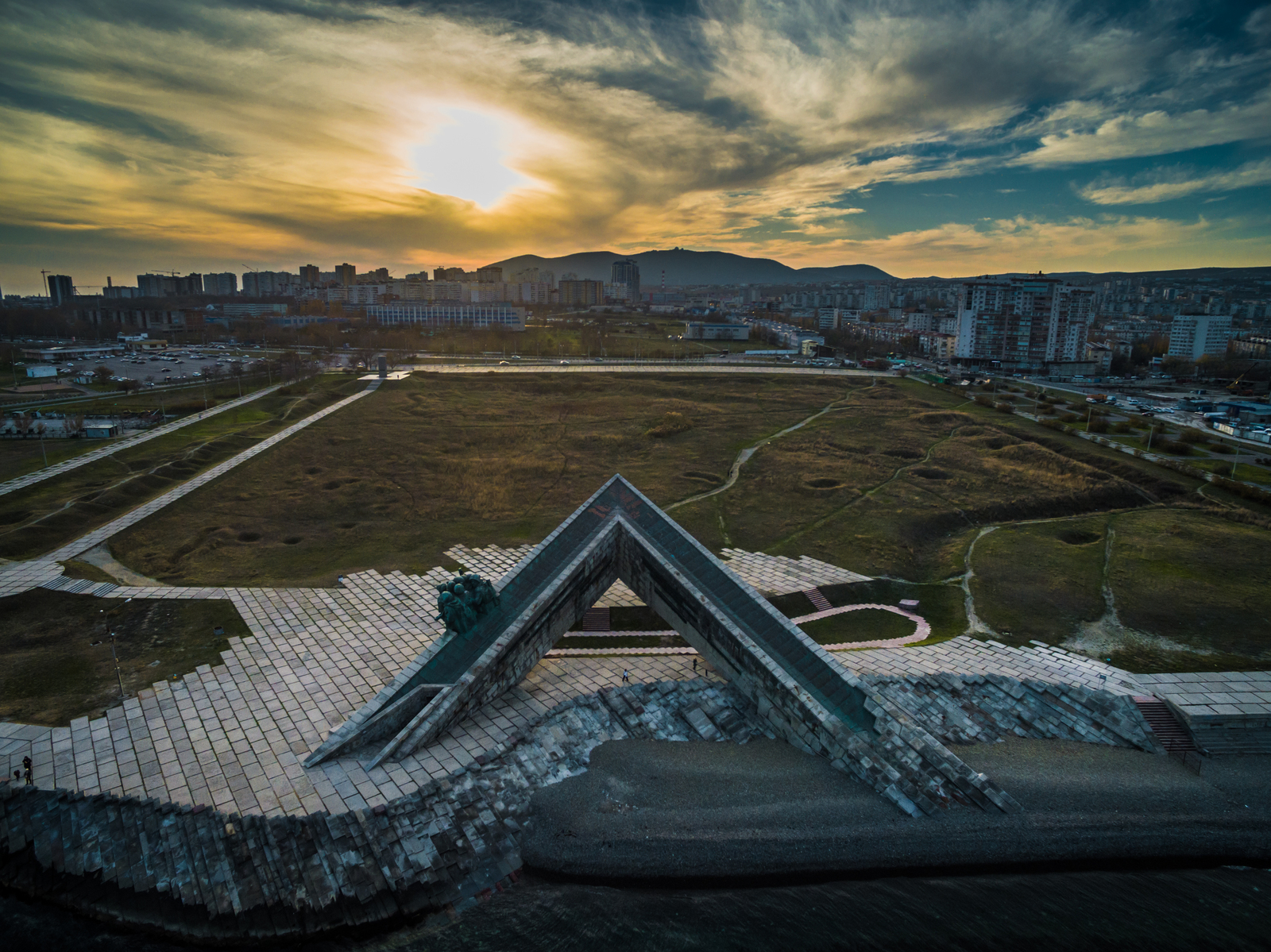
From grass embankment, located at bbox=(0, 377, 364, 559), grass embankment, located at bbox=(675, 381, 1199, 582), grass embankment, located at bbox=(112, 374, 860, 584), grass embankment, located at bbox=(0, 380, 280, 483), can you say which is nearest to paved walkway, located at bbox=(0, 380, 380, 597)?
grass embankment, located at bbox=(0, 377, 364, 559)

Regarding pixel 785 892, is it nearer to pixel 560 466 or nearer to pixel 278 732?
pixel 278 732

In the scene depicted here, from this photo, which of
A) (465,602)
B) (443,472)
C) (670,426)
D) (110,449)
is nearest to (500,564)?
(465,602)

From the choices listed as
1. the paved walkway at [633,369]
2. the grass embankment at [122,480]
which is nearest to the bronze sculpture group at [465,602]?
the grass embankment at [122,480]

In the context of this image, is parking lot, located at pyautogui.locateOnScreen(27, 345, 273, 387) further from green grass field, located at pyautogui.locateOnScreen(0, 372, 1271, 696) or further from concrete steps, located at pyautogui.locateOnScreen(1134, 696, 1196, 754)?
concrete steps, located at pyautogui.locateOnScreen(1134, 696, 1196, 754)

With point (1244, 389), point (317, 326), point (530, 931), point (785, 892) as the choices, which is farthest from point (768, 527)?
point (317, 326)

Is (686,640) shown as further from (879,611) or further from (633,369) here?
(633,369)
